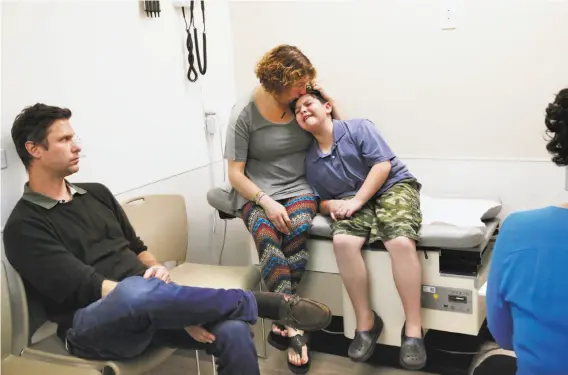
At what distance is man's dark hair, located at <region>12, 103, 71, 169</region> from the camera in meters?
1.80

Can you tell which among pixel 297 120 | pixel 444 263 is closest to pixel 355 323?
pixel 444 263

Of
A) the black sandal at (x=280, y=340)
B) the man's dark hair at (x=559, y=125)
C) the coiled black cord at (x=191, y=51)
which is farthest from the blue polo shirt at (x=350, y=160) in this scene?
the man's dark hair at (x=559, y=125)

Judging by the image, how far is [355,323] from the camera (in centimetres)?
228

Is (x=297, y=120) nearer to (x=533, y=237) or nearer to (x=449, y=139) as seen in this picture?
(x=449, y=139)

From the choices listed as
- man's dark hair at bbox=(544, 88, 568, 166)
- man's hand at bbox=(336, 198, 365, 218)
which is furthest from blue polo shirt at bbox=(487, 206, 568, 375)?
man's hand at bbox=(336, 198, 365, 218)

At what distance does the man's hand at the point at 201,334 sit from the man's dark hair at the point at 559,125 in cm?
112

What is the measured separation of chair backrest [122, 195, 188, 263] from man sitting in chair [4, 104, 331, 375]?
29 centimetres

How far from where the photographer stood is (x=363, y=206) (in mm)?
2277

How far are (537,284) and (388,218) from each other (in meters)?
1.12

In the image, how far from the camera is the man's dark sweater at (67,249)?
172 centimetres

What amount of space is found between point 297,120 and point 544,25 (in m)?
1.16

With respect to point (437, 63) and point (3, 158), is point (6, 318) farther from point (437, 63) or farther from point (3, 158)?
point (437, 63)

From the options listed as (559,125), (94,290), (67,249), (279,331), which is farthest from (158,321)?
→ (559,125)

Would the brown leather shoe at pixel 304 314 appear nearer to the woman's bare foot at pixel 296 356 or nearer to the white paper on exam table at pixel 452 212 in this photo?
the woman's bare foot at pixel 296 356
